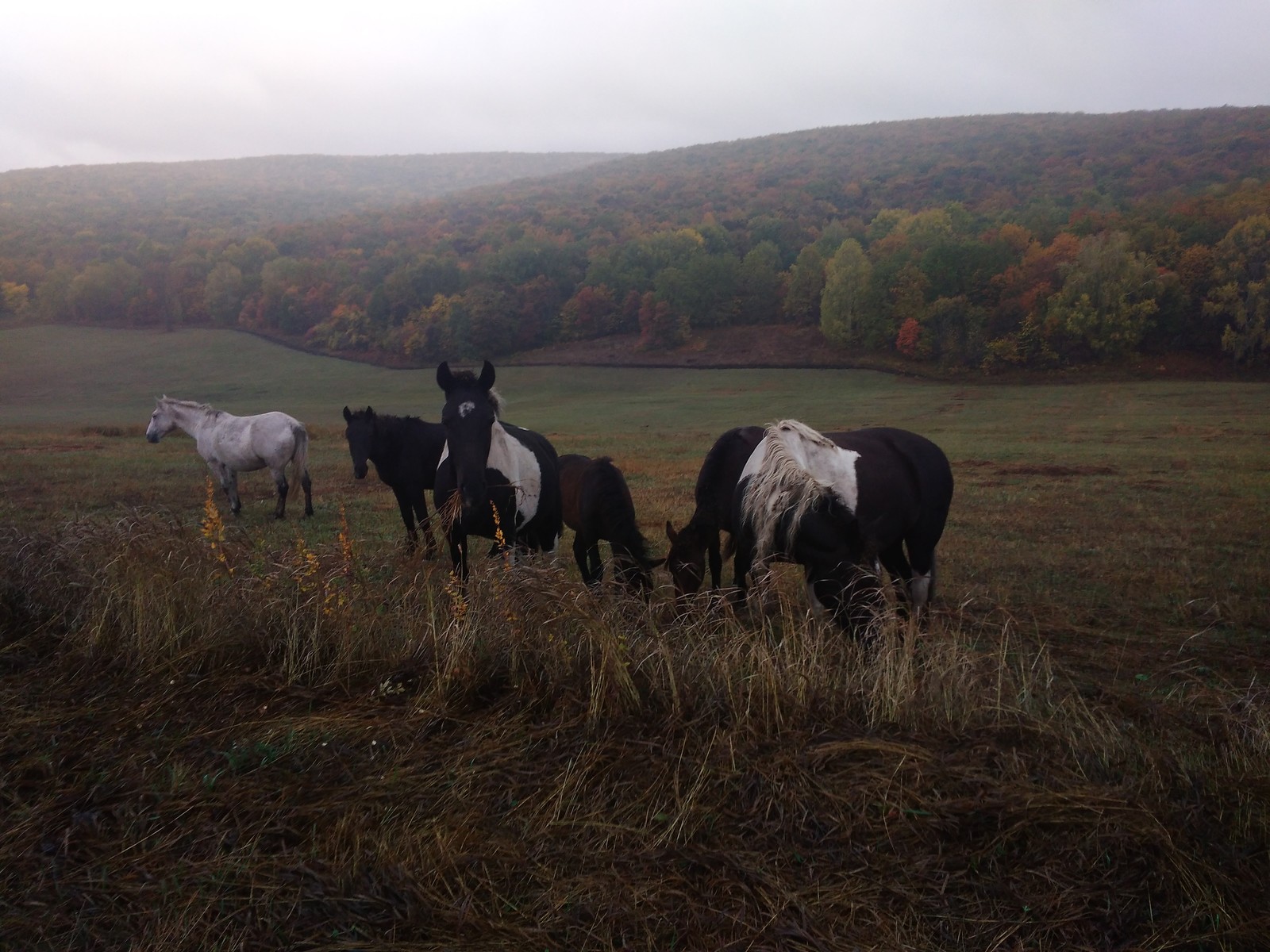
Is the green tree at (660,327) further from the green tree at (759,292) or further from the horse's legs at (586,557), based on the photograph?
the horse's legs at (586,557)

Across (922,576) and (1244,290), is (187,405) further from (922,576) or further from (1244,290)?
(1244,290)

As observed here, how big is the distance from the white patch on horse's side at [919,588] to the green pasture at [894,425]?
2.42ft

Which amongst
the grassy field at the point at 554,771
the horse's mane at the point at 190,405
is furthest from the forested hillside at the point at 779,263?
the grassy field at the point at 554,771

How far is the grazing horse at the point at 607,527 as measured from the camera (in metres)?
6.74

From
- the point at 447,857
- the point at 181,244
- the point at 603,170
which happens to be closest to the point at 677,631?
the point at 447,857

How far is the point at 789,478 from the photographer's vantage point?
5391 millimetres

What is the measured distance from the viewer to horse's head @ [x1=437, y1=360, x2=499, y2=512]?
6121mm

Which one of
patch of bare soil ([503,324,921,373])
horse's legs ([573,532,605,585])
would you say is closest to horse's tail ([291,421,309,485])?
horse's legs ([573,532,605,585])

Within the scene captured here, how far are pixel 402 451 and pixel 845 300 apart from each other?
50000 millimetres

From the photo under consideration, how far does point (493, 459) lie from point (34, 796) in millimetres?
4246

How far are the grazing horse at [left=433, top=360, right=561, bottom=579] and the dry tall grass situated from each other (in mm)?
1695

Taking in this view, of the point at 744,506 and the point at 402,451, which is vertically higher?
the point at 744,506

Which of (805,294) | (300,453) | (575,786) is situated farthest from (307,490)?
(805,294)

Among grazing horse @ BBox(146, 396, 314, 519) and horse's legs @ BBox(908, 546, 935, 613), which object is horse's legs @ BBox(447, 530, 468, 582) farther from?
grazing horse @ BBox(146, 396, 314, 519)
